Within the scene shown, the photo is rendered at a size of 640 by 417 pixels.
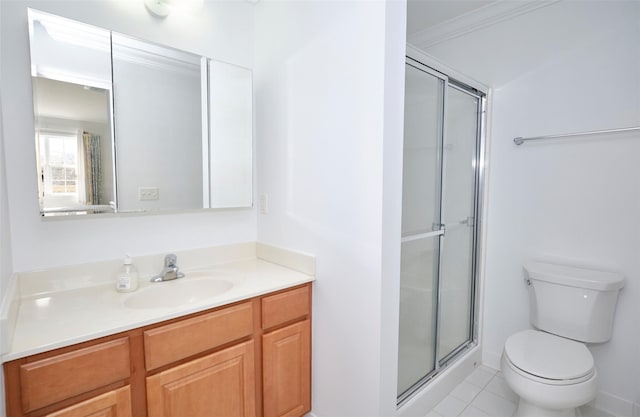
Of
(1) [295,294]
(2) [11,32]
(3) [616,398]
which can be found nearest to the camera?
(2) [11,32]

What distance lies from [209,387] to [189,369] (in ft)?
0.42

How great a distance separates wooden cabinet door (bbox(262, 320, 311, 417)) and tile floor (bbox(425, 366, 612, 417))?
76 centimetres

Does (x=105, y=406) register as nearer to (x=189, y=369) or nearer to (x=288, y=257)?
(x=189, y=369)

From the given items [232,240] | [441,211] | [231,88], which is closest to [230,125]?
[231,88]

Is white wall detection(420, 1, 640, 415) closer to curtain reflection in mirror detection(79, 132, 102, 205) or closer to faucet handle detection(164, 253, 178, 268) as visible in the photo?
faucet handle detection(164, 253, 178, 268)

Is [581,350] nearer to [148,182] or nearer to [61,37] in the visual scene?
[148,182]

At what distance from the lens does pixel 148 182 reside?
153 cm

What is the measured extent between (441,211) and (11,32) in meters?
2.16

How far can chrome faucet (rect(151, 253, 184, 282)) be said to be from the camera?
1516 millimetres

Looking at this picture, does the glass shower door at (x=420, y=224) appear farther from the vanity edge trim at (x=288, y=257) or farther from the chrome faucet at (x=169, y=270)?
the chrome faucet at (x=169, y=270)

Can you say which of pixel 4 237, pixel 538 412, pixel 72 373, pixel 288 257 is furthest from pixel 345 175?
pixel 538 412

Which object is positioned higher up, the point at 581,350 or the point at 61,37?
the point at 61,37

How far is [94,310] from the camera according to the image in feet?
3.73

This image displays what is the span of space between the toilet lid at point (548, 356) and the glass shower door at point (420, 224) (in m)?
0.45
